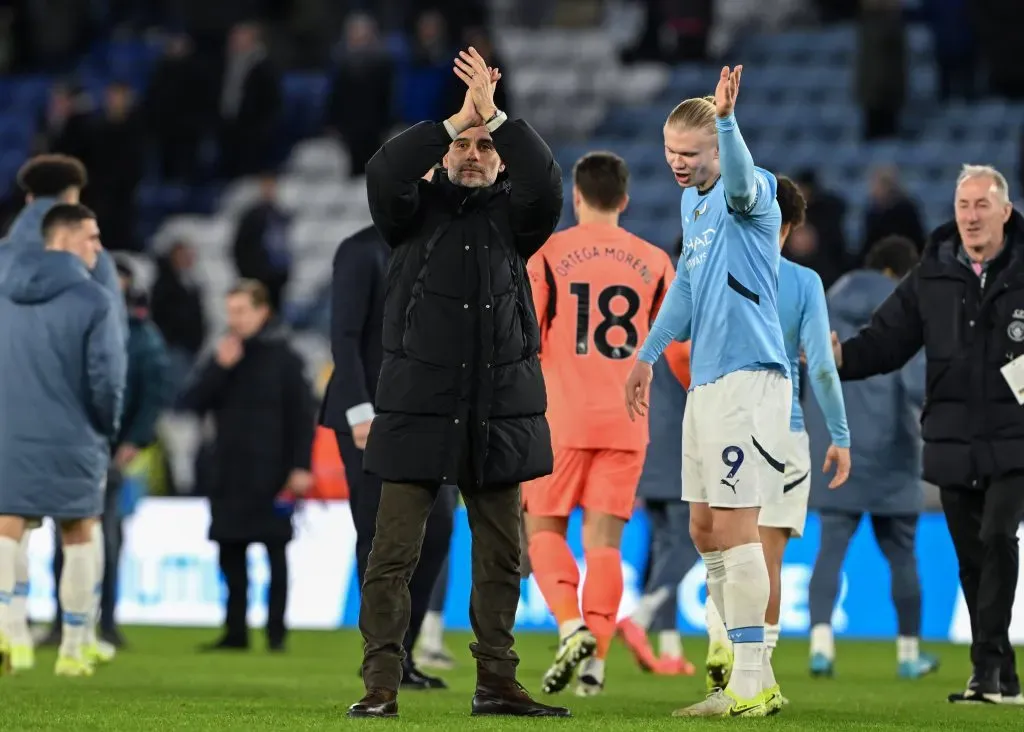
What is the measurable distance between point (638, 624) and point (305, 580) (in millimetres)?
4219

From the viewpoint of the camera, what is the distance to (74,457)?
1011 cm

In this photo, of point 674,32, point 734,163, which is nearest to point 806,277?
point 734,163

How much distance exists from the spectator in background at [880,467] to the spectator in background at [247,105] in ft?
40.4

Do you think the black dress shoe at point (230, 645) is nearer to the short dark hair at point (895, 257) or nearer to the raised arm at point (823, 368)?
the short dark hair at point (895, 257)

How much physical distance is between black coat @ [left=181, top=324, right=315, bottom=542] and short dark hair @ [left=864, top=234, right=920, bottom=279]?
12.2 feet

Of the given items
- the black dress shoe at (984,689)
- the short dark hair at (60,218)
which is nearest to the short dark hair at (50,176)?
the short dark hair at (60,218)

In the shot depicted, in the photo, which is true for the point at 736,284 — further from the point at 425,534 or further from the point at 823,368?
the point at 425,534

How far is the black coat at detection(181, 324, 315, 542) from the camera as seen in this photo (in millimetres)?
12852

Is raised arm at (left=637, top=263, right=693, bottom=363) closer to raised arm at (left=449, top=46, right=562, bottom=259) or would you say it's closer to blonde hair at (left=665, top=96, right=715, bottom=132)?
blonde hair at (left=665, top=96, right=715, bottom=132)

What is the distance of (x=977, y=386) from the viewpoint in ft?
30.6

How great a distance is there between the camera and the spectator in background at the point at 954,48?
2042cm

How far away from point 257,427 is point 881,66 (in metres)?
9.65

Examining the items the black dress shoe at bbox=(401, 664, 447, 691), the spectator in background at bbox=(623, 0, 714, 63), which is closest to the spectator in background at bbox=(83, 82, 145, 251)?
the spectator in background at bbox=(623, 0, 714, 63)

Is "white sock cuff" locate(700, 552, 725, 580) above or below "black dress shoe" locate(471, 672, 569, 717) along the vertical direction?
above
